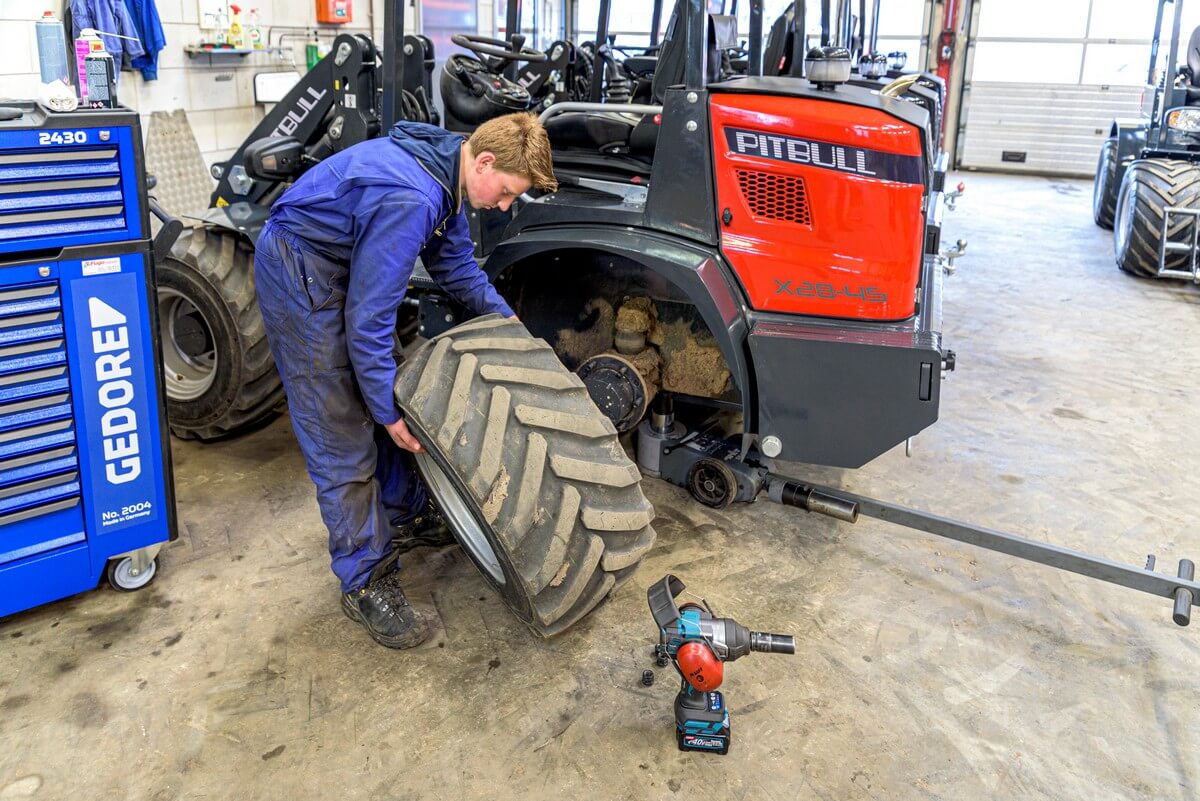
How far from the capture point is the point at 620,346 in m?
3.43

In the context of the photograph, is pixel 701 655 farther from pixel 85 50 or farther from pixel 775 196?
pixel 85 50

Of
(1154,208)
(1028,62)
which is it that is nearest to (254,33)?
(1154,208)

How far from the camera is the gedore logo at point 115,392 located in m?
2.71

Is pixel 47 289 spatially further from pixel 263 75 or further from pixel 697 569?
pixel 263 75

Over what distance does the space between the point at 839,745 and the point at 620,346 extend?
1563mm

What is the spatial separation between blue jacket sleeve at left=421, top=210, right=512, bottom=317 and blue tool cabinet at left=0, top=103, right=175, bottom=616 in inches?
31.8

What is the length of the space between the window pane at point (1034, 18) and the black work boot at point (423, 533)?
41.2 feet

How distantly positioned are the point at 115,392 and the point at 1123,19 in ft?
45.1

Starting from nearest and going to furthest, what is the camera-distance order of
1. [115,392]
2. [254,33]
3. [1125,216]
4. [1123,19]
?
1. [115,392]
2. [254,33]
3. [1125,216]
4. [1123,19]

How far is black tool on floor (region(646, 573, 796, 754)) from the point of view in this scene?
2.29 meters

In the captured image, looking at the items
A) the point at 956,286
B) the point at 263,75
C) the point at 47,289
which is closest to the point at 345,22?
the point at 263,75

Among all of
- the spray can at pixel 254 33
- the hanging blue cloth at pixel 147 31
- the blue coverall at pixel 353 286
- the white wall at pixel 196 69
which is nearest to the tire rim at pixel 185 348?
the blue coverall at pixel 353 286

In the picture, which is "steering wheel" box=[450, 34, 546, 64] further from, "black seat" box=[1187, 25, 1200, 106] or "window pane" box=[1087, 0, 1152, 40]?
"window pane" box=[1087, 0, 1152, 40]

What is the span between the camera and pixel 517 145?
8.04 ft
